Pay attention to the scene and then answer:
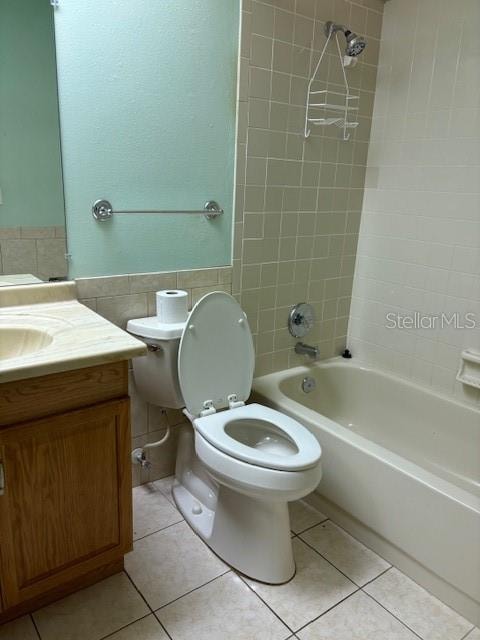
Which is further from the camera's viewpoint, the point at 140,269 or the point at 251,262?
the point at 251,262

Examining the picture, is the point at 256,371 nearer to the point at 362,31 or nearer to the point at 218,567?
the point at 218,567

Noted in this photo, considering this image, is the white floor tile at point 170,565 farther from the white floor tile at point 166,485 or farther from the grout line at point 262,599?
the white floor tile at point 166,485

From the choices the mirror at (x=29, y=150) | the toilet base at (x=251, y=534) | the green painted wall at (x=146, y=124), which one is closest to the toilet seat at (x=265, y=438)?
the toilet base at (x=251, y=534)

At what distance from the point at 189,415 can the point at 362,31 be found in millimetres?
1854

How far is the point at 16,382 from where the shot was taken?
1.17m

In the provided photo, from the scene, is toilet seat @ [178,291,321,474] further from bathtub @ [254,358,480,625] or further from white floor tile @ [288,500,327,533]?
white floor tile @ [288,500,327,533]

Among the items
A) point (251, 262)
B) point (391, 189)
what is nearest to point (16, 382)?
point (251, 262)

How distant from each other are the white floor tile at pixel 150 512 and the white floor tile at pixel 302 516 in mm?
458

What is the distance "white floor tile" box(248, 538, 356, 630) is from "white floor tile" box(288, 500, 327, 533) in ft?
0.56

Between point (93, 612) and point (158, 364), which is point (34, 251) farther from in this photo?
point (93, 612)

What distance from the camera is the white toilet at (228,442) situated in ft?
4.92

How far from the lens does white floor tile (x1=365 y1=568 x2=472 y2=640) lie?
146cm

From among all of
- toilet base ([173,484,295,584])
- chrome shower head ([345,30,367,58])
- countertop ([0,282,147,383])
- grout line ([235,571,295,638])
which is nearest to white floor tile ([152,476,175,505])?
toilet base ([173,484,295,584])

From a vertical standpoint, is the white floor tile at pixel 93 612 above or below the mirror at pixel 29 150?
below
